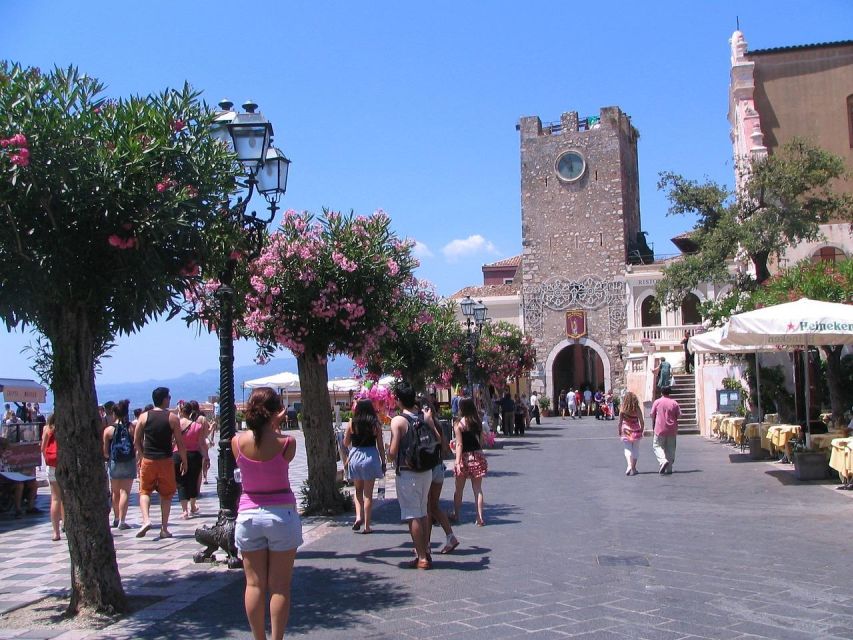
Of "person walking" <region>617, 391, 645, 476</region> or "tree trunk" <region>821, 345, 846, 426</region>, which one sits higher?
"tree trunk" <region>821, 345, 846, 426</region>

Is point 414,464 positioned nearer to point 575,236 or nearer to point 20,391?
point 20,391

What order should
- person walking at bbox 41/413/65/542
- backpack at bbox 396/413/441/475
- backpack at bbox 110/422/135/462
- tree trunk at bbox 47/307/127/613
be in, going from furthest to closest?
1. backpack at bbox 110/422/135/462
2. person walking at bbox 41/413/65/542
3. backpack at bbox 396/413/441/475
4. tree trunk at bbox 47/307/127/613

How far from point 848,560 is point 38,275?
22.0 feet

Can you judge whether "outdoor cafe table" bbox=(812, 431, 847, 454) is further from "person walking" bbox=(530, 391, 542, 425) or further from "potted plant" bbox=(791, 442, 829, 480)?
"person walking" bbox=(530, 391, 542, 425)

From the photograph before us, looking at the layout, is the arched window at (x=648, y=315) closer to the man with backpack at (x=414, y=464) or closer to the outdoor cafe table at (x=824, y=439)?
the outdoor cafe table at (x=824, y=439)

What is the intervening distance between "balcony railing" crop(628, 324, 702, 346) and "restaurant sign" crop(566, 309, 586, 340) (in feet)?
19.0

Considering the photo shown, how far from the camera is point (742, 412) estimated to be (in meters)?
21.5

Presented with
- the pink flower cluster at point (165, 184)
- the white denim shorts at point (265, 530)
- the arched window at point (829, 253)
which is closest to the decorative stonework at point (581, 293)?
the arched window at point (829, 253)

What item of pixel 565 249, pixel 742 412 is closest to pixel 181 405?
pixel 742 412

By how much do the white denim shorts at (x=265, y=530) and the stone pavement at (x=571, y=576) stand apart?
934 millimetres

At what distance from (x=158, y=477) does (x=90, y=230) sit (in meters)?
4.60

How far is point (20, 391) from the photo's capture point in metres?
20.6

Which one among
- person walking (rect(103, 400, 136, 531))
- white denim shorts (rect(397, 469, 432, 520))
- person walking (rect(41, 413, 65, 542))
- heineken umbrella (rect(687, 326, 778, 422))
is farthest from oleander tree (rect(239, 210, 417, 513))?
heineken umbrella (rect(687, 326, 778, 422))

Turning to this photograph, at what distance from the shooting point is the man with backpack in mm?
7891
